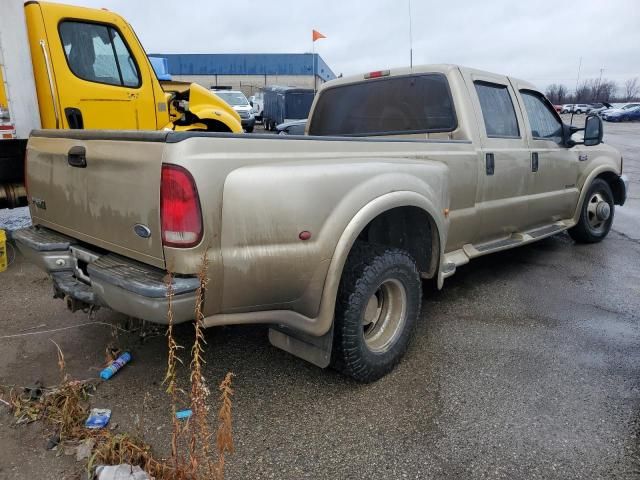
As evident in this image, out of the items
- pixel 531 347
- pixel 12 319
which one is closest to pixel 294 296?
pixel 531 347

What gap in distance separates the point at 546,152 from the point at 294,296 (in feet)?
10.9

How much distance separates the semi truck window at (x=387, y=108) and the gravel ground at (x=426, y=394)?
1.52 meters

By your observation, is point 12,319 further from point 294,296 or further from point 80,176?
point 294,296

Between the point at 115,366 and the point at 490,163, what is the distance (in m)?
3.08

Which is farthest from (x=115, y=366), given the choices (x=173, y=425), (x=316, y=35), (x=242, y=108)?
(x=242, y=108)

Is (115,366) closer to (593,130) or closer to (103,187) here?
(103,187)

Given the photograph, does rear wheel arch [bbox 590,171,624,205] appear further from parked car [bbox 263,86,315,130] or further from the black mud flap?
parked car [bbox 263,86,315,130]

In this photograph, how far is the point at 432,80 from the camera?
397 centimetres

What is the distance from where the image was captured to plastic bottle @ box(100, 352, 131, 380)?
291 centimetres

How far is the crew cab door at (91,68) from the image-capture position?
533 centimetres

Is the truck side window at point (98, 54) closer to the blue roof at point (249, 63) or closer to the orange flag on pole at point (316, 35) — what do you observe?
the orange flag on pole at point (316, 35)

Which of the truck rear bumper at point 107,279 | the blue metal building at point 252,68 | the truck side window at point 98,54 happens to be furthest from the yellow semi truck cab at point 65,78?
the blue metal building at point 252,68

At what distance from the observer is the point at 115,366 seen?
2979 mm

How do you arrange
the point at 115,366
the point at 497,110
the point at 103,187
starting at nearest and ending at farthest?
the point at 103,187
the point at 115,366
the point at 497,110
